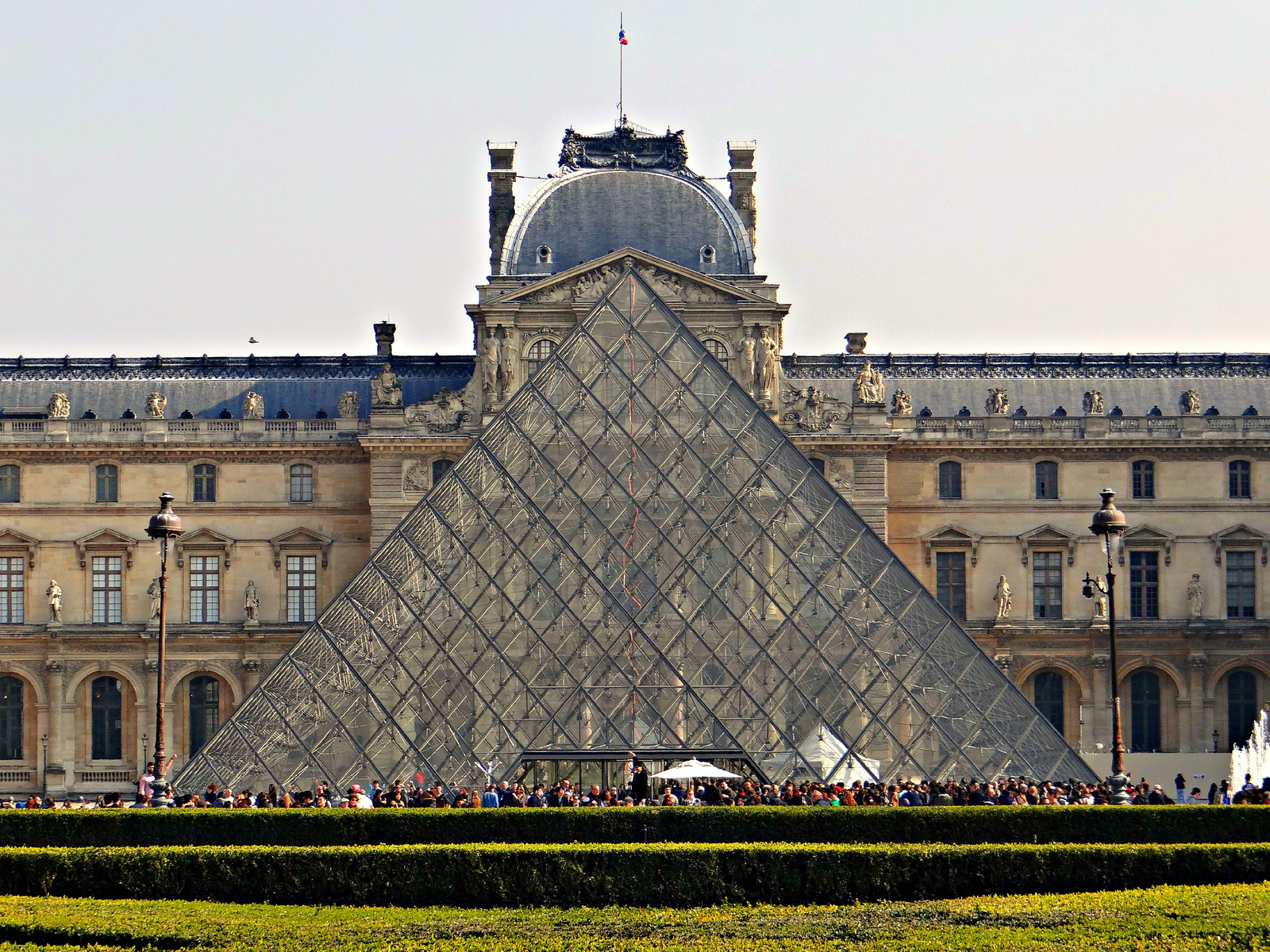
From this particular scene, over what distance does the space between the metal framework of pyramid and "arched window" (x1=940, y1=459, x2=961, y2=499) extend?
1814 cm

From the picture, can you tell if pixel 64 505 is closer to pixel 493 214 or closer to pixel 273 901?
pixel 493 214

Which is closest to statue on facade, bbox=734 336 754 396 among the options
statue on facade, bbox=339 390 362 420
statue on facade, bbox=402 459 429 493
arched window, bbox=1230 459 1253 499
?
statue on facade, bbox=402 459 429 493

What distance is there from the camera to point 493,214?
163 feet

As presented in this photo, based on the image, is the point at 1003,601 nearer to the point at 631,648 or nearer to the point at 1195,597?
the point at 1195,597

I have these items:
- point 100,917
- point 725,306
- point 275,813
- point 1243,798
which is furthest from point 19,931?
point 725,306

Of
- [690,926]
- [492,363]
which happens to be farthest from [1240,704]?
[690,926]

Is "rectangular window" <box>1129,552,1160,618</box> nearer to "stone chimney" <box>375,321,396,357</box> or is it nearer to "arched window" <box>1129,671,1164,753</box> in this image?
"arched window" <box>1129,671,1164,753</box>

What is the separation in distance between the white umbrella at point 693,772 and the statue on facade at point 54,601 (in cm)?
2333

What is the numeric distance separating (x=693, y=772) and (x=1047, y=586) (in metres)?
22.9

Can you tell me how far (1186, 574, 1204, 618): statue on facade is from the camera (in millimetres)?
47906

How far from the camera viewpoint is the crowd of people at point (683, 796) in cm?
2452

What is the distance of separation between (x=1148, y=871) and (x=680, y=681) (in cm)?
929

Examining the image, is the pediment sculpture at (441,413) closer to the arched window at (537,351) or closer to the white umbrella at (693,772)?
the arched window at (537,351)

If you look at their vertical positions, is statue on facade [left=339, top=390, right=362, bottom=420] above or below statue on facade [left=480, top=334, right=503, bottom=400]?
below
